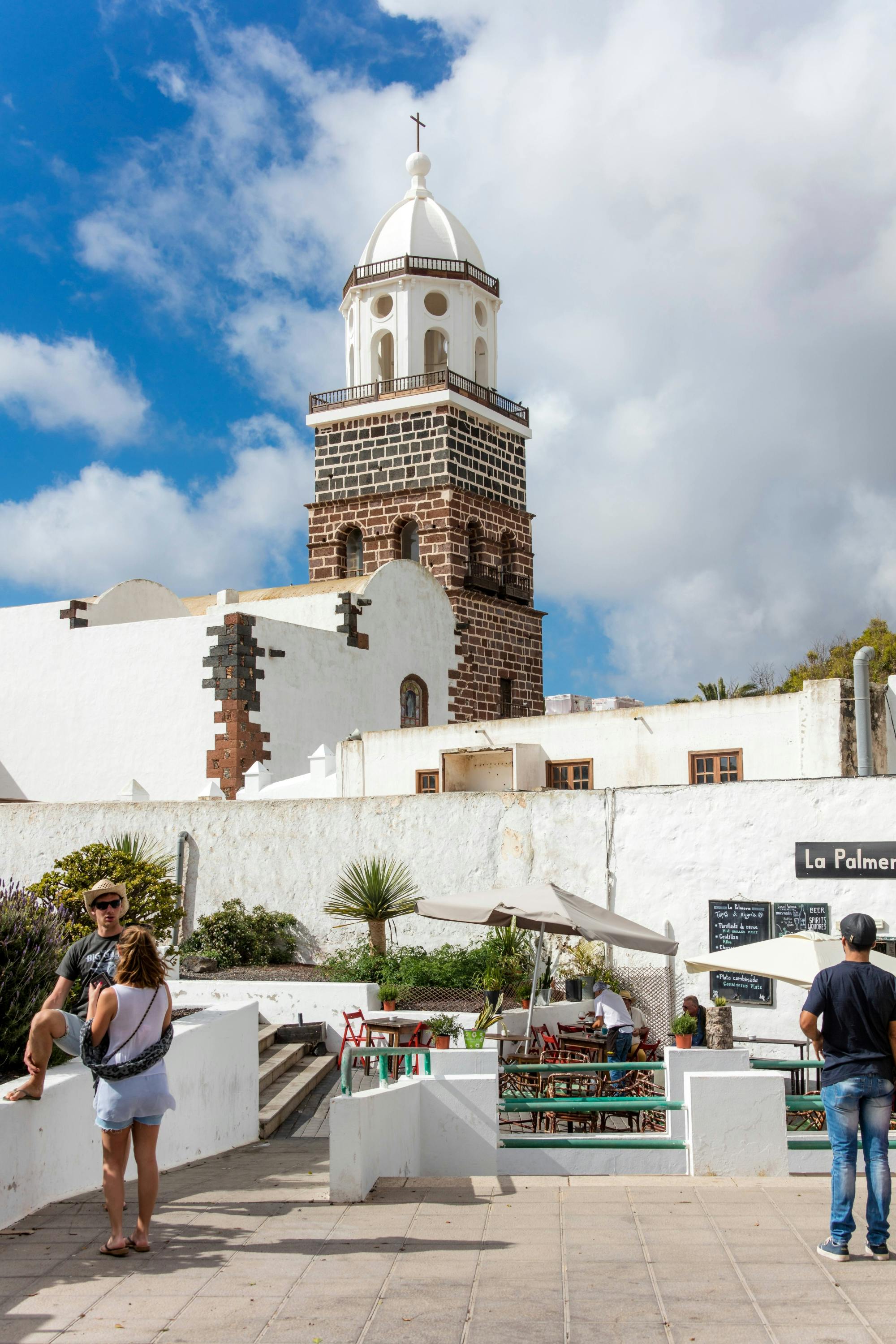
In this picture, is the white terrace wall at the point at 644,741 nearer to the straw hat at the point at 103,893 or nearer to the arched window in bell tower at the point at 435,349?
the straw hat at the point at 103,893

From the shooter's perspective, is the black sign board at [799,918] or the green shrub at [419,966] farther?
the green shrub at [419,966]

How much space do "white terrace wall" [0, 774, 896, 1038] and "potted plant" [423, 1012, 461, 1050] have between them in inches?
126

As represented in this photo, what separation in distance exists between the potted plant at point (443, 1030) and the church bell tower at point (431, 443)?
63.7 feet

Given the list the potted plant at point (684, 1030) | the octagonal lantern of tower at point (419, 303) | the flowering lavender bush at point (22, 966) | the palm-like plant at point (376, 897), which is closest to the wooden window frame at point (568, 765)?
the palm-like plant at point (376, 897)

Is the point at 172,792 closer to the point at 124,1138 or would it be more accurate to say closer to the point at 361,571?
the point at 361,571

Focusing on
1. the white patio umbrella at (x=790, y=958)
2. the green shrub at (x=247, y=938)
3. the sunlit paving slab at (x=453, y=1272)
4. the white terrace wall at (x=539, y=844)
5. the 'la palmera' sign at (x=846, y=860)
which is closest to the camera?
the sunlit paving slab at (x=453, y=1272)

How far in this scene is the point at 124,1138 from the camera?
6.21m

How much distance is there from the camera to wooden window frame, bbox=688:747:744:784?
19109 millimetres

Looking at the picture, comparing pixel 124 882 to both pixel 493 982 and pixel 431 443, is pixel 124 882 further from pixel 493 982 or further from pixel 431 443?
pixel 431 443

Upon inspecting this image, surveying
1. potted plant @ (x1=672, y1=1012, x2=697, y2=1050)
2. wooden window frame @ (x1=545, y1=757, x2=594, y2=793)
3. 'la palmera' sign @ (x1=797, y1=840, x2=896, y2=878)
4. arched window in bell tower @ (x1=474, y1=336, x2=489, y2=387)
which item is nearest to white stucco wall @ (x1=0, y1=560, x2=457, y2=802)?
wooden window frame @ (x1=545, y1=757, x2=594, y2=793)

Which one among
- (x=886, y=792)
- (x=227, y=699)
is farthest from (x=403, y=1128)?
(x=227, y=699)

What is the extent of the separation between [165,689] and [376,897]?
9770mm

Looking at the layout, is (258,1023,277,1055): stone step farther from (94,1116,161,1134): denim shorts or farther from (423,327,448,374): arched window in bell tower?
(423,327,448,374): arched window in bell tower

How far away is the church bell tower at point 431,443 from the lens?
1305 inches
